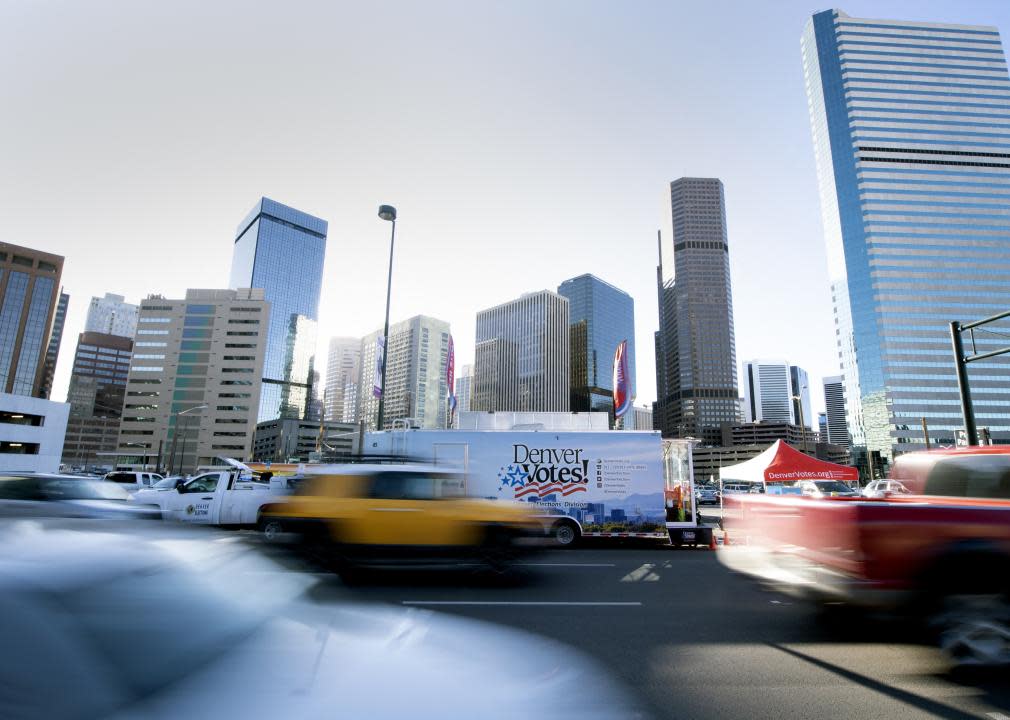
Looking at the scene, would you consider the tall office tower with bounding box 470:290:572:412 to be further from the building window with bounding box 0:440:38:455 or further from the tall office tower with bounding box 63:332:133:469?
the tall office tower with bounding box 63:332:133:469

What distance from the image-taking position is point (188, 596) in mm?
2240

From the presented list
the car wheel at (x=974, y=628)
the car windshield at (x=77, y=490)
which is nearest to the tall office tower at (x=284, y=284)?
the car windshield at (x=77, y=490)

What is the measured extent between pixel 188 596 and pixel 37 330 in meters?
171

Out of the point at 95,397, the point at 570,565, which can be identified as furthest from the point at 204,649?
the point at 95,397

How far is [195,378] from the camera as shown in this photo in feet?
403

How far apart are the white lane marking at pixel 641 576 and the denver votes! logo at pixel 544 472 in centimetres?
439

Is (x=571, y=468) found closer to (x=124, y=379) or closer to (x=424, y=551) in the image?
(x=424, y=551)

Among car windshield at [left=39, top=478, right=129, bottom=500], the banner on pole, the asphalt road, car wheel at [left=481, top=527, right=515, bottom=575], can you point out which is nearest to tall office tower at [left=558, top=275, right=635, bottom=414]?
the banner on pole

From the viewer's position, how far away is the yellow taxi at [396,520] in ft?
27.0

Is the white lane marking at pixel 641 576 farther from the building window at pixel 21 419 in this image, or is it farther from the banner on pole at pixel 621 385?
the building window at pixel 21 419

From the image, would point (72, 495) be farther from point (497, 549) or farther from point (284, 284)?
point (284, 284)

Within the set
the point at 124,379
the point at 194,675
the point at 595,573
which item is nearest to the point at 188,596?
the point at 194,675

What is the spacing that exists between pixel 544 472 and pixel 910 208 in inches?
6379

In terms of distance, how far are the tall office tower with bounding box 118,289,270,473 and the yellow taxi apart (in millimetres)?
123543
